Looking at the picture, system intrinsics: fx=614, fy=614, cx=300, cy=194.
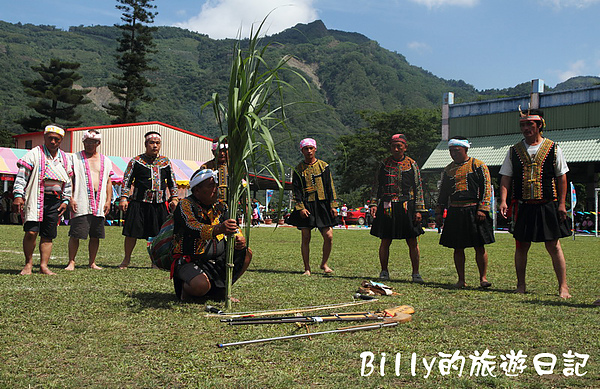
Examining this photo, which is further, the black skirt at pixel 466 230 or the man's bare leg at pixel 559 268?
the black skirt at pixel 466 230

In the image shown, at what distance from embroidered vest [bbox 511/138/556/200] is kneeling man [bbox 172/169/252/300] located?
321cm

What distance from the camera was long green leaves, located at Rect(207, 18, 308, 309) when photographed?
4.86 metres

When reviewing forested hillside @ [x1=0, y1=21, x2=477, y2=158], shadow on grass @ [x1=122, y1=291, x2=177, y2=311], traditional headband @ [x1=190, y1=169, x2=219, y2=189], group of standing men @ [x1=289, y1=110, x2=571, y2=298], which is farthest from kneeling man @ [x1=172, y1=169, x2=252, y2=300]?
forested hillside @ [x1=0, y1=21, x2=477, y2=158]

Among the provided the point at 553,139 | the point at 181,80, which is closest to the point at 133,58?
the point at 553,139

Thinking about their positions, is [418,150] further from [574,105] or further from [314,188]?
[314,188]

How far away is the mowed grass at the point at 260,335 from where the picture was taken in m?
3.21

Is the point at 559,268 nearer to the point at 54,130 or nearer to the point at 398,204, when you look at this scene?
the point at 398,204

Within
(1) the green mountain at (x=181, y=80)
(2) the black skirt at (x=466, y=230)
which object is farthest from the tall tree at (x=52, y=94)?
(2) the black skirt at (x=466, y=230)

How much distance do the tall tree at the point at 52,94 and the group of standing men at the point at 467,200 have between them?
53379mm

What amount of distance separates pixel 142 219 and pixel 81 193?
890 millimetres

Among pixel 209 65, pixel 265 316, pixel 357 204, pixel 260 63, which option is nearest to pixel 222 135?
pixel 260 63

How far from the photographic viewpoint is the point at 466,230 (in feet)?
23.9

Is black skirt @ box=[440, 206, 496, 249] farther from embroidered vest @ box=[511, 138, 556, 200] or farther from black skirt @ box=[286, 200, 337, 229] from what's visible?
black skirt @ box=[286, 200, 337, 229]

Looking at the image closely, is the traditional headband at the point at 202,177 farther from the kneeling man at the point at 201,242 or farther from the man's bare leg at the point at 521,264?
the man's bare leg at the point at 521,264
